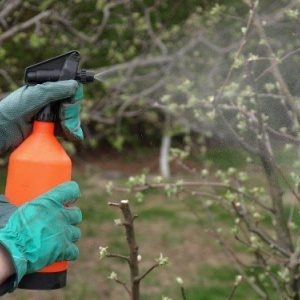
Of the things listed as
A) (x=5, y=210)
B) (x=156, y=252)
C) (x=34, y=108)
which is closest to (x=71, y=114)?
(x=34, y=108)

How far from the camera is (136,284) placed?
230 centimetres

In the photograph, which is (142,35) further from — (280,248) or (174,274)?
(280,248)

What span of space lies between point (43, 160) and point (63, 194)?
0.37 ft

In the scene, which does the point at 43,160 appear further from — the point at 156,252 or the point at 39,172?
the point at 156,252

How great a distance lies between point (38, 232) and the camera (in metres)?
2.08

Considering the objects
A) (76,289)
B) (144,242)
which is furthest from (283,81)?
(144,242)

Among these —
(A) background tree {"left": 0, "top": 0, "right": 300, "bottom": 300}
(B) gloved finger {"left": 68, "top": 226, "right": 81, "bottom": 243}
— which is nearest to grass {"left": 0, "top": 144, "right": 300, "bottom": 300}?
(A) background tree {"left": 0, "top": 0, "right": 300, "bottom": 300}

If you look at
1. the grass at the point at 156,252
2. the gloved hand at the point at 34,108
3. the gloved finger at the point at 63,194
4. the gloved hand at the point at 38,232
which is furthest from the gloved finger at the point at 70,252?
the grass at the point at 156,252

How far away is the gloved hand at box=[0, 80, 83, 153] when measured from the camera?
2113 mm

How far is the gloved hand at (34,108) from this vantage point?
2.11 metres

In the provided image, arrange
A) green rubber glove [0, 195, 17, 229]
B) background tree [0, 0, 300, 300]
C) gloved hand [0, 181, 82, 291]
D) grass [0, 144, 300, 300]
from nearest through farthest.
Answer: gloved hand [0, 181, 82, 291] < green rubber glove [0, 195, 17, 229] < background tree [0, 0, 300, 300] < grass [0, 144, 300, 300]

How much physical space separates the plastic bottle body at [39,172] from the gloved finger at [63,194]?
0.03 meters

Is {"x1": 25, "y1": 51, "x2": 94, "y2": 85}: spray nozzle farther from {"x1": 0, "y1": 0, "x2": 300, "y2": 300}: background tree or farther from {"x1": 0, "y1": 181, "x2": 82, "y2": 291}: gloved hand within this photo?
{"x1": 0, "y1": 0, "x2": 300, "y2": 300}: background tree

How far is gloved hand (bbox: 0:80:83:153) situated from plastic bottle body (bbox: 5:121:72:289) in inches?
1.9
